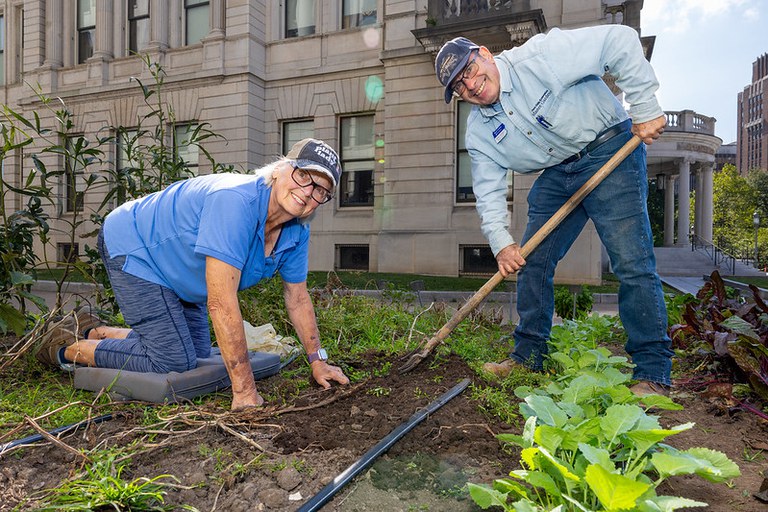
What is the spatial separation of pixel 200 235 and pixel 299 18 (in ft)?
47.4

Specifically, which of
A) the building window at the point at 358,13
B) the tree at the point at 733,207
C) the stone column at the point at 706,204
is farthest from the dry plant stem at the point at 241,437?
the tree at the point at 733,207

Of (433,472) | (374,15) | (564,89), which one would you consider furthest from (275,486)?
(374,15)

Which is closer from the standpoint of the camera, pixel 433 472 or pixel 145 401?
pixel 433 472

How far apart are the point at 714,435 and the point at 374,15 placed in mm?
14088

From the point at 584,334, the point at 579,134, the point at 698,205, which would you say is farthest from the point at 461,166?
the point at 698,205

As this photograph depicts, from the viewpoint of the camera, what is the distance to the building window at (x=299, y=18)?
1488 cm

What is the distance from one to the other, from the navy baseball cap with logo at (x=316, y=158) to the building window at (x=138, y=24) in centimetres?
1700

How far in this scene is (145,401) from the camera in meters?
2.58

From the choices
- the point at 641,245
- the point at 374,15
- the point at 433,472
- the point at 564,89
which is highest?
the point at 374,15

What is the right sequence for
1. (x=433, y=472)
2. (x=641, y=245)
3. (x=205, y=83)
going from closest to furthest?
(x=433, y=472) → (x=641, y=245) → (x=205, y=83)

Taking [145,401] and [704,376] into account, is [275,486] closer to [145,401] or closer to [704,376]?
[145,401]

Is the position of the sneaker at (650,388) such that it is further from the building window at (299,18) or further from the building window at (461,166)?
the building window at (299,18)

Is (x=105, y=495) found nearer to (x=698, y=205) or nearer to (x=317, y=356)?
(x=317, y=356)

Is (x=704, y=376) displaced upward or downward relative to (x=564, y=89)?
downward
